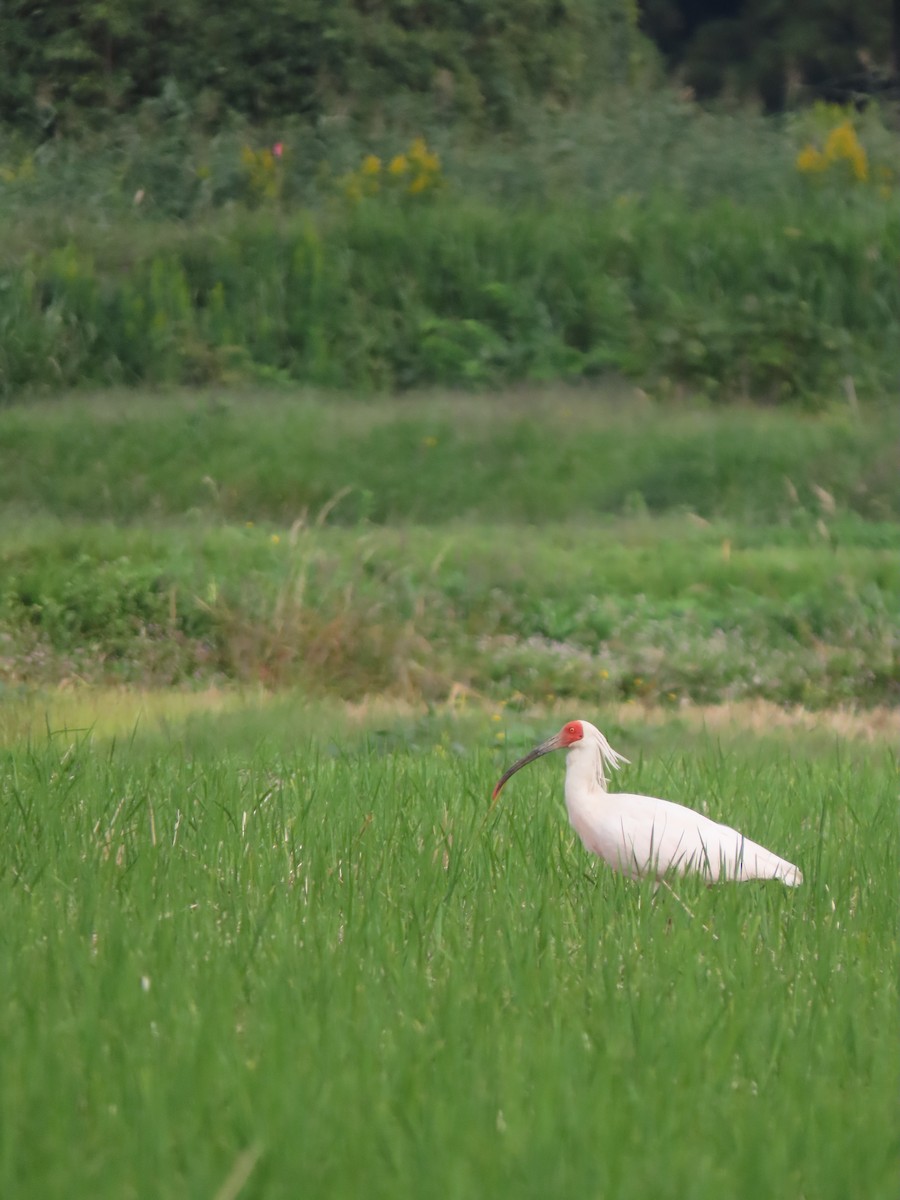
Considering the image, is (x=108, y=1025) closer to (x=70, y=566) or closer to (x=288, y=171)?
(x=70, y=566)

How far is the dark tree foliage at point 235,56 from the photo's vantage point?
56.3 feet

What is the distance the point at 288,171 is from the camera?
16359 millimetres

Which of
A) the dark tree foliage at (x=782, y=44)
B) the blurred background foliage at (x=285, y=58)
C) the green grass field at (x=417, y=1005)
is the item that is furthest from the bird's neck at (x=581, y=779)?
the dark tree foliage at (x=782, y=44)

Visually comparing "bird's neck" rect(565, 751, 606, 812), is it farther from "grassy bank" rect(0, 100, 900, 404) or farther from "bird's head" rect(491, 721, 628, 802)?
"grassy bank" rect(0, 100, 900, 404)

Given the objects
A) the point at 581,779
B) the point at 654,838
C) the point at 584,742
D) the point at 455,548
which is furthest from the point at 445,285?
the point at 654,838

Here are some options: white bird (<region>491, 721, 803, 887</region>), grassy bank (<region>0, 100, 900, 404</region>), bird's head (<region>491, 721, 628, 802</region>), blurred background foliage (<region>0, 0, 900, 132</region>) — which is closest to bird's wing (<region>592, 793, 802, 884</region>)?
white bird (<region>491, 721, 803, 887</region>)

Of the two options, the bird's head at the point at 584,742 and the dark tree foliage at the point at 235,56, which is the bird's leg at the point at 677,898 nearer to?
the bird's head at the point at 584,742

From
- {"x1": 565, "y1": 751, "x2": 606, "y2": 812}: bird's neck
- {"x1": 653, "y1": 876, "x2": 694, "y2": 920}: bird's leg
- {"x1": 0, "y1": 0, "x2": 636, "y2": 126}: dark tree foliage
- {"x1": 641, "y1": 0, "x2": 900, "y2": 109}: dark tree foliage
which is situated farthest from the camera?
{"x1": 641, "y1": 0, "x2": 900, "y2": 109}: dark tree foliage

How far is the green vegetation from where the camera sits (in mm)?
9656

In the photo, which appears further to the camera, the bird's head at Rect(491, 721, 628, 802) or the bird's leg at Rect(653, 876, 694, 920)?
the bird's head at Rect(491, 721, 628, 802)

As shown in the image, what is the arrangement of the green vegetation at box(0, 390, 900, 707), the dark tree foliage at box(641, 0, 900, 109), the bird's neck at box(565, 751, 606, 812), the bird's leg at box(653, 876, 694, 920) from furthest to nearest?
the dark tree foliage at box(641, 0, 900, 109) < the green vegetation at box(0, 390, 900, 707) < the bird's neck at box(565, 751, 606, 812) < the bird's leg at box(653, 876, 694, 920)

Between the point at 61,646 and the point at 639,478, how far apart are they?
4.84 metres

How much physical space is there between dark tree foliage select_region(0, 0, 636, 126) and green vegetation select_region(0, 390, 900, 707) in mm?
4862

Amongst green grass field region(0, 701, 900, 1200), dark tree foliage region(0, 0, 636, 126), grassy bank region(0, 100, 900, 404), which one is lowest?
grassy bank region(0, 100, 900, 404)
